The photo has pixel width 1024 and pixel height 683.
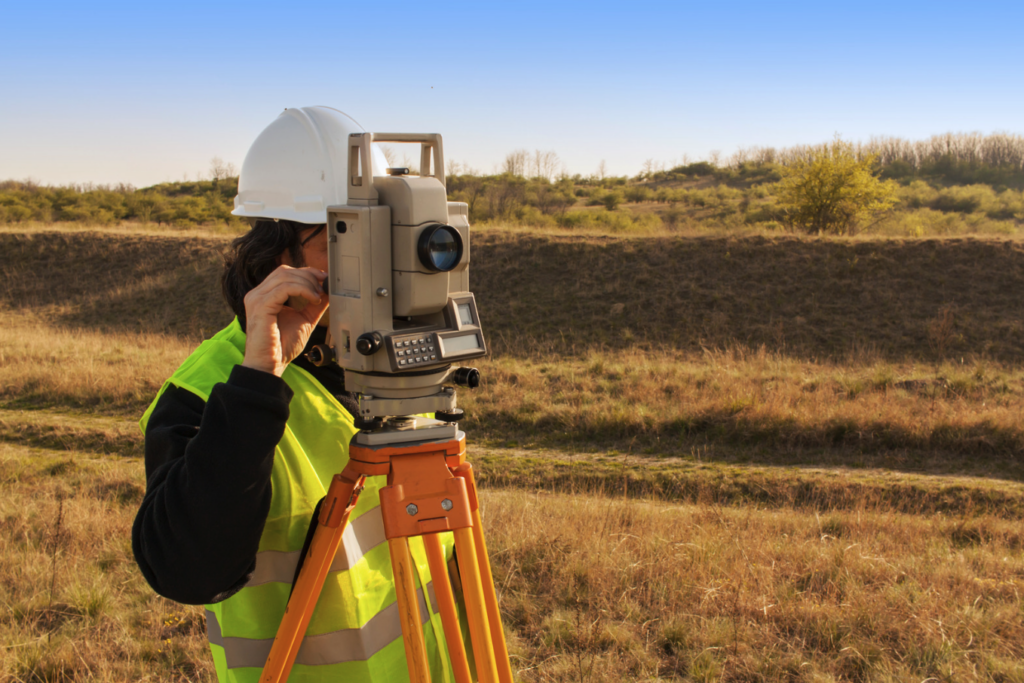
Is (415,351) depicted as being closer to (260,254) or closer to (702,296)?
(260,254)

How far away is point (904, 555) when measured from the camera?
13.2 feet

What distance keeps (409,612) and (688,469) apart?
20.4 ft

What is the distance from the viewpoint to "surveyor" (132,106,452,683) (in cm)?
100

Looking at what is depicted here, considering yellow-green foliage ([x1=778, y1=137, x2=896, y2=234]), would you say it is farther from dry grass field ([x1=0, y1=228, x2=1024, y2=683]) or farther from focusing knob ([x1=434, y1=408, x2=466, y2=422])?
focusing knob ([x1=434, y1=408, x2=466, y2=422])

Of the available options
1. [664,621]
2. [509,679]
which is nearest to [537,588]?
[664,621]

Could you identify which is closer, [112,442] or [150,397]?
[112,442]

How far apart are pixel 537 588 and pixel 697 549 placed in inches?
38.8

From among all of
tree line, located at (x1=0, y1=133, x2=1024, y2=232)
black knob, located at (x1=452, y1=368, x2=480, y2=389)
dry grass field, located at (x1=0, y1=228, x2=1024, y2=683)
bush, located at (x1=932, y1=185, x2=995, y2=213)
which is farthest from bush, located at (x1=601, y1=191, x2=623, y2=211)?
black knob, located at (x1=452, y1=368, x2=480, y2=389)

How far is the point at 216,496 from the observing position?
0.98m

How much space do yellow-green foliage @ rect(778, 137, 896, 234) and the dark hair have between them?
25.1 m

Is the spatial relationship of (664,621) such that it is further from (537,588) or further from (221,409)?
(221,409)

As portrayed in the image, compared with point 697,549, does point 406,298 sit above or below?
above

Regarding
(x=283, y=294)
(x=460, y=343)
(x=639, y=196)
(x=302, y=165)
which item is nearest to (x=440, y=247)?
(x=460, y=343)

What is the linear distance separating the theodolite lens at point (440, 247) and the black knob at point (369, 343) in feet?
0.51
